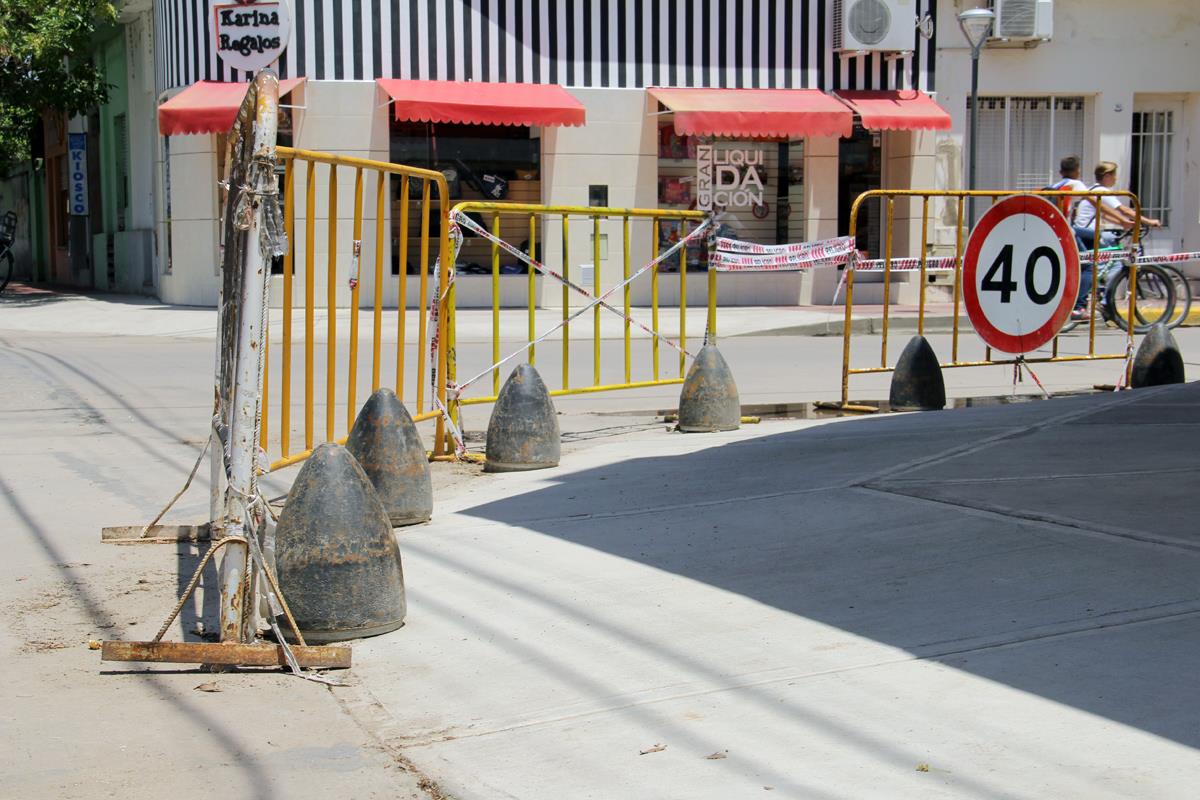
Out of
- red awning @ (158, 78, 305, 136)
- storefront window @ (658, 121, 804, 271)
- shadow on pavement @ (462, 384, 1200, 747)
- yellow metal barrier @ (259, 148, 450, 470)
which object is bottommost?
shadow on pavement @ (462, 384, 1200, 747)

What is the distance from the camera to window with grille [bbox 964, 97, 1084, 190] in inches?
925

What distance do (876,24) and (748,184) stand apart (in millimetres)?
3159

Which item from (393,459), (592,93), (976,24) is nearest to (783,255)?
(393,459)

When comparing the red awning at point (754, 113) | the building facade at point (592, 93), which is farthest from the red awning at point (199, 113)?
the red awning at point (754, 113)

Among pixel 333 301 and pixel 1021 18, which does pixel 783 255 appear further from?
pixel 1021 18

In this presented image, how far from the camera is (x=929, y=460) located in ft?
24.1

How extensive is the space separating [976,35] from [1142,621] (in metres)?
17.3

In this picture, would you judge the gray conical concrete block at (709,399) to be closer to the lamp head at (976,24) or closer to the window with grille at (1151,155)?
the lamp head at (976,24)

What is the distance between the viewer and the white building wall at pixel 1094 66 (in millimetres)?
22984

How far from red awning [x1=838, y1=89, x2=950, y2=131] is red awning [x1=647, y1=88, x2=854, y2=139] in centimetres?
33

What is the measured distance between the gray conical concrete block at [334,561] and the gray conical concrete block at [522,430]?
9.89 ft

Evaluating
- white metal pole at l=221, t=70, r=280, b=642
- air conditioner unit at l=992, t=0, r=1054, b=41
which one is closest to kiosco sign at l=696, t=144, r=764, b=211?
air conditioner unit at l=992, t=0, r=1054, b=41

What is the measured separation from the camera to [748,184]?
22.5 m

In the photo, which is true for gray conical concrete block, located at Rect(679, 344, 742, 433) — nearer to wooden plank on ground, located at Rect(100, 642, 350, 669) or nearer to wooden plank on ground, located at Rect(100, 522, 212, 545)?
wooden plank on ground, located at Rect(100, 522, 212, 545)
